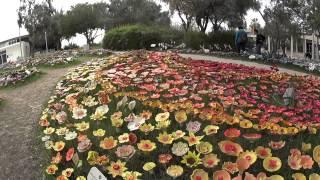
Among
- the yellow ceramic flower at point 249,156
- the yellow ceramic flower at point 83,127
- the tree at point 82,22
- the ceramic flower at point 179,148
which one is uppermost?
the tree at point 82,22

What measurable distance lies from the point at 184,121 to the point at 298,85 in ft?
15.1

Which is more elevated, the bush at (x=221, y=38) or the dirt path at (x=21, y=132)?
the bush at (x=221, y=38)

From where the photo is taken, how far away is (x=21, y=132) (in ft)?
22.7

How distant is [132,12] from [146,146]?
1814 inches

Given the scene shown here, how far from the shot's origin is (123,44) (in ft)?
82.8

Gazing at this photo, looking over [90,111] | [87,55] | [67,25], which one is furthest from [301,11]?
[67,25]

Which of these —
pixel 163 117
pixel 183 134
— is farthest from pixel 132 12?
pixel 183 134

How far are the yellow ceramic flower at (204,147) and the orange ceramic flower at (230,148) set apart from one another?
0.10 m

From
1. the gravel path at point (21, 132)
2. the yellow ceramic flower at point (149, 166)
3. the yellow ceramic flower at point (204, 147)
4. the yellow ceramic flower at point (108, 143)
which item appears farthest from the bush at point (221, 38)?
the yellow ceramic flower at point (149, 166)

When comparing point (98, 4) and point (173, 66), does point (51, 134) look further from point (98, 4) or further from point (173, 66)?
point (98, 4)

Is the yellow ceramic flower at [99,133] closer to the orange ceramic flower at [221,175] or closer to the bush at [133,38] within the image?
the orange ceramic flower at [221,175]

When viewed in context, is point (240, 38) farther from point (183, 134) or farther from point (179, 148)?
point (179, 148)

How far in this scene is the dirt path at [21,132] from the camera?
5711 mm

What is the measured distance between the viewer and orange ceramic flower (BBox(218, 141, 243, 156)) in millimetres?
4531
